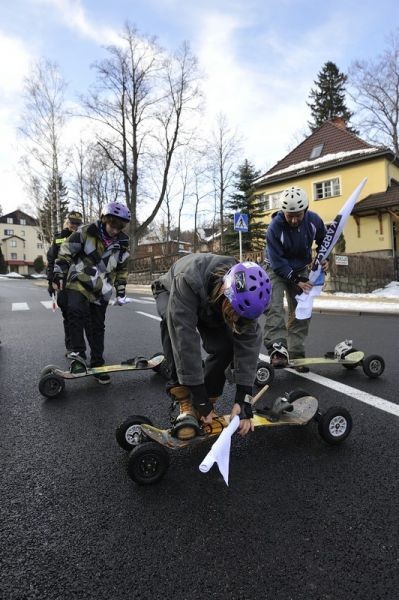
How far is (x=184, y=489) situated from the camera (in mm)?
2289

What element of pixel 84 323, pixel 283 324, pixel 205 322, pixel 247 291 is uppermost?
pixel 247 291

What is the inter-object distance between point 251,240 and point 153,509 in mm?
29280

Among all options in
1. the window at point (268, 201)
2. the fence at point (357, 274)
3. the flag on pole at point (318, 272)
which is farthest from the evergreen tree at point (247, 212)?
the flag on pole at point (318, 272)

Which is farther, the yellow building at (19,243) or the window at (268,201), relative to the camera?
the yellow building at (19,243)

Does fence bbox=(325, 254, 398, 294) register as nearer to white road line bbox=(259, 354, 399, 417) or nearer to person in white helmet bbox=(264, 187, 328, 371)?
person in white helmet bbox=(264, 187, 328, 371)

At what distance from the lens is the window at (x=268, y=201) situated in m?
30.6

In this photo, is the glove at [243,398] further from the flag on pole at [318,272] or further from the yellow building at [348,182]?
the yellow building at [348,182]

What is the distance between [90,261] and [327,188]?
26.0 metres

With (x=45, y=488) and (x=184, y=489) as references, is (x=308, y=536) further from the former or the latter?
(x=45, y=488)

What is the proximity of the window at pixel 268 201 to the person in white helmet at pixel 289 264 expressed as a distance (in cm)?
2642

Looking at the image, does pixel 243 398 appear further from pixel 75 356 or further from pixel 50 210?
pixel 50 210

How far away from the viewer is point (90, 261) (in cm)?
470

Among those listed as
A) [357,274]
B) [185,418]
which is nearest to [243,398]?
[185,418]

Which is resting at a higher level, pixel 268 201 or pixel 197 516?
pixel 268 201
